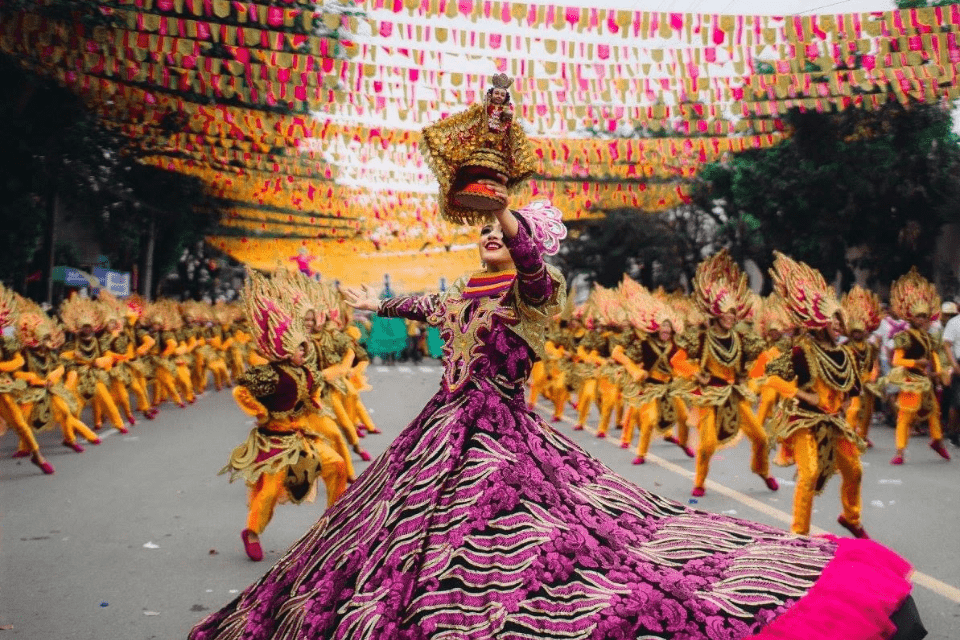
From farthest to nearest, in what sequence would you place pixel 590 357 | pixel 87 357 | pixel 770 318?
1. pixel 590 357
2. pixel 87 357
3. pixel 770 318

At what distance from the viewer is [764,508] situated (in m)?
7.87

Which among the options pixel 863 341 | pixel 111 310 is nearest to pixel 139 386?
pixel 111 310

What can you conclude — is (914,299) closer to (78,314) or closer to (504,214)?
(504,214)

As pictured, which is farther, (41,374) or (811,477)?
(41,374)

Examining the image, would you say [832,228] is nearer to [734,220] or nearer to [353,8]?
[734,220]

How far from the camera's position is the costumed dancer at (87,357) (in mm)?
12492

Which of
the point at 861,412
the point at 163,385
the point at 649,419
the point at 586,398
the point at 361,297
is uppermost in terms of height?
the point at 361,297

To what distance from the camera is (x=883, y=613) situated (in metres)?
2.79

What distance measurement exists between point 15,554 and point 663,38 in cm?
680

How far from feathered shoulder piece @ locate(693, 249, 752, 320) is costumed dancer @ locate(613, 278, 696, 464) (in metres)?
1.81

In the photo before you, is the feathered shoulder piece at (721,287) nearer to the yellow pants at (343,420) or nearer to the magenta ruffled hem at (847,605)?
the yellow pants at (343,420)

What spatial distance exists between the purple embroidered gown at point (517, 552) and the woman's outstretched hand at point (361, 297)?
2.88ft

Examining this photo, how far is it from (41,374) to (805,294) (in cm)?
837

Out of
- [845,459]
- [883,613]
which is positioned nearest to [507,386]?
[883,613]
